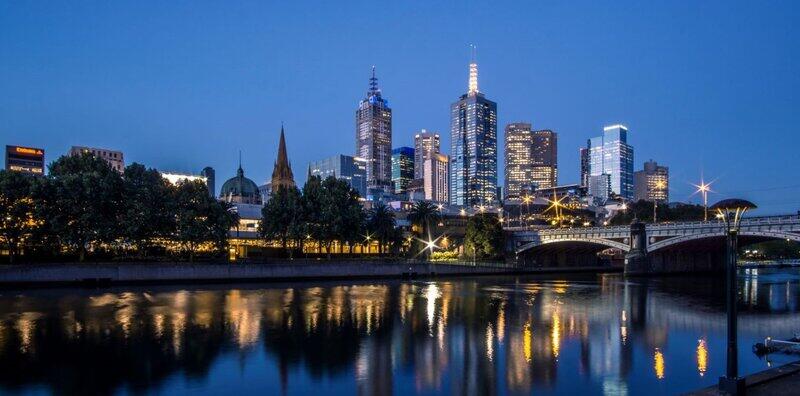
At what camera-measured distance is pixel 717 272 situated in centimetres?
12175

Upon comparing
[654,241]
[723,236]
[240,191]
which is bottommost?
[654,241]

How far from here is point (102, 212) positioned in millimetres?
73562

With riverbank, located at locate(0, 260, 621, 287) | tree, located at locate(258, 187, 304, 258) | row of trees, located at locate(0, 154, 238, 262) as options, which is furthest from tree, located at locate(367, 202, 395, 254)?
row of trees, located at locate(0, 154, 238, 262)

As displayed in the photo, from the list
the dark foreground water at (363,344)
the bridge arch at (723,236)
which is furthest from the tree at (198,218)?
the bridge arch at (723,236)

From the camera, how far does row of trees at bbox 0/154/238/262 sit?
225ft

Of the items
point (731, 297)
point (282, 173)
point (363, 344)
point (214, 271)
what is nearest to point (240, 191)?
point (282, 173)

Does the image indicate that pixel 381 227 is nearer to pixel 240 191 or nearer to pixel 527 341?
pixel 527 341

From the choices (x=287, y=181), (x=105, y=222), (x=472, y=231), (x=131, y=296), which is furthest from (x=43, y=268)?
(x=287, y=181)

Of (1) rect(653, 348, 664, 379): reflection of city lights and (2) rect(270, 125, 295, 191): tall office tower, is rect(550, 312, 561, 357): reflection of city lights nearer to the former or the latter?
Result: (1) rect(653, 348, 664, 379): reflection of city lights

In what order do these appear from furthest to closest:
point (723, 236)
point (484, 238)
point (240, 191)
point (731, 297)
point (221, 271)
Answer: point (240, 191), point (484, 238), point (723, 236), point (221, 271), point (731, 297)

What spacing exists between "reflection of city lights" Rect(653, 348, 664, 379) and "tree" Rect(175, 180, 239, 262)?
64444mm

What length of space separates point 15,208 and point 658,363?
6990 cm

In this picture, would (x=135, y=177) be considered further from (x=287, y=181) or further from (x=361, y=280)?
(x=287, y=181)

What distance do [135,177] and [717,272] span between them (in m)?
112
